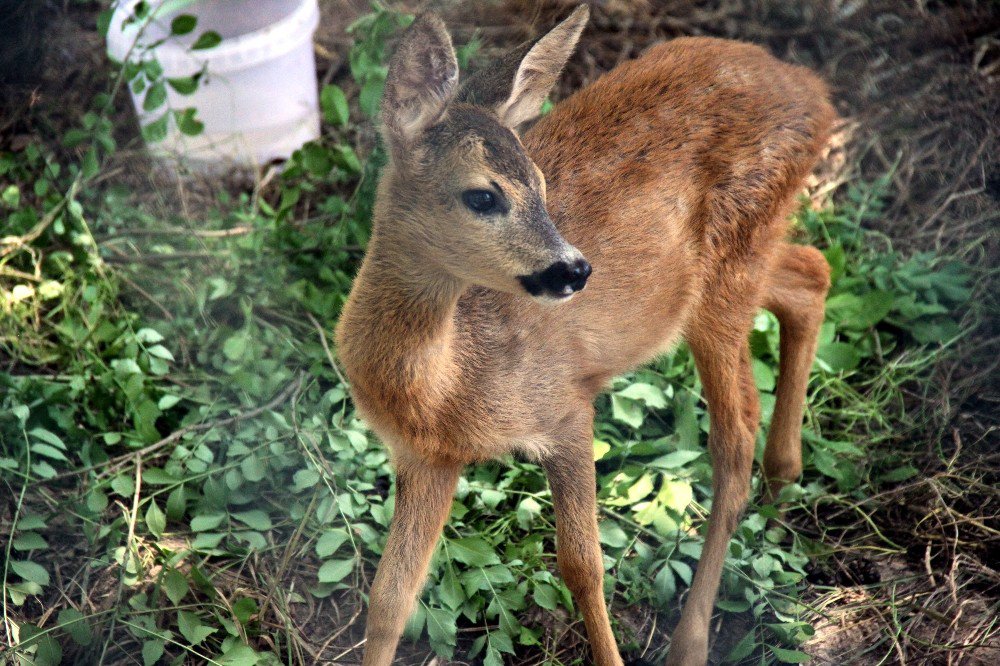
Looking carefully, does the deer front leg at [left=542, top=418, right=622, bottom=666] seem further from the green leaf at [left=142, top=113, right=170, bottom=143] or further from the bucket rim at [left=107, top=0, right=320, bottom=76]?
the bucket rim at [left=107, top=0, right=320, bottom=76]

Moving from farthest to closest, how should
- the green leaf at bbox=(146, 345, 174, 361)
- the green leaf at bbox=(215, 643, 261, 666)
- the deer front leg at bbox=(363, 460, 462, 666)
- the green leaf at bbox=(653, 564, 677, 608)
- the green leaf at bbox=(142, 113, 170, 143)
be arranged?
the green leaf at bbox=(142, 113, 170, 143), the green leaf at bbox=(146, 345, 174, 361), the green leaf at bbox=(653, 564, 677, 608), the green leaf at bbox=(215, 643, 261, 666), the deer front leg at bbox=(363, 460, 462, 666)

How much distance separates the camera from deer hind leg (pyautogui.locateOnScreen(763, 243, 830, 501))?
12.0 ft

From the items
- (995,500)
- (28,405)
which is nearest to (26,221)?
(28,405)

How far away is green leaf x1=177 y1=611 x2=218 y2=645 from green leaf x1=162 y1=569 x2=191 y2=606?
5 cm

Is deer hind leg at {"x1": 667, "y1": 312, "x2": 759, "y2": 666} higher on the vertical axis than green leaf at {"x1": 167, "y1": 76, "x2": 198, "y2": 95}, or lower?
lower

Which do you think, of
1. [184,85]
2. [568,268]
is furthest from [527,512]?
[184,85]

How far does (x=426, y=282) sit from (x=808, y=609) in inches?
63.0

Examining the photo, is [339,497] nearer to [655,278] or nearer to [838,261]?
[655,278]

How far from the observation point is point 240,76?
4871mm

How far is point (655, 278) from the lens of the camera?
3189mm

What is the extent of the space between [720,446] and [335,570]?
1.23 meters

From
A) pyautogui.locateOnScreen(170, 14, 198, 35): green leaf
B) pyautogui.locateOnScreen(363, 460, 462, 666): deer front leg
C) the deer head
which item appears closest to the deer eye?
the deer head

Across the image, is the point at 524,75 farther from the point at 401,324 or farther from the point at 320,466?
the point at 320,466

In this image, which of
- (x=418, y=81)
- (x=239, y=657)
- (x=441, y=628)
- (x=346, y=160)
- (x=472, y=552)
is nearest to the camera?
(x=418, y=81)
